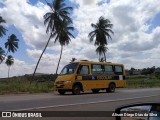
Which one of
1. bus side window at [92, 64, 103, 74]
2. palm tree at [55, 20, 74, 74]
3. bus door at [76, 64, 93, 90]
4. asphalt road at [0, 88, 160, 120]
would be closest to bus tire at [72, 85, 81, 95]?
bus door at [76, 64, 93, 90]

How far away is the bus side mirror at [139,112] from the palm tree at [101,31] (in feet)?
206

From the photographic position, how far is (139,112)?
392 cm

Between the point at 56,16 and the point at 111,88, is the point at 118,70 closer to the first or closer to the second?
the point at 111,88

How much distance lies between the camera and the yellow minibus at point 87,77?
991 inches

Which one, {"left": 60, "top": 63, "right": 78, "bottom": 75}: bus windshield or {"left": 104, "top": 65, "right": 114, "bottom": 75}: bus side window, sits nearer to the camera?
{"left": 60, "top": 63, "right": 78, "bottom": 75}: bus windshield

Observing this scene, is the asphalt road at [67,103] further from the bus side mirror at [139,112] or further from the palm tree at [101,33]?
the palm tree at [101,33]

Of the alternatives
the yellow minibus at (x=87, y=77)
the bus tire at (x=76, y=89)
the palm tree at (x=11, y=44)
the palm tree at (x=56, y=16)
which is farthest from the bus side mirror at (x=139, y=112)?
the palm tree at (x=11, y=44)

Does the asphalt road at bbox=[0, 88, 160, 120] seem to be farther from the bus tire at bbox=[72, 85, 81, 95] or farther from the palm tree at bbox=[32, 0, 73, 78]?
the palm tree at bbox=[32, 0, 73, 78]

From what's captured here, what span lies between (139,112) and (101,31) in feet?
208

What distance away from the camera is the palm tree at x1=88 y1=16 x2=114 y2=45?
67.0m

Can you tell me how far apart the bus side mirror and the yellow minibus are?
2081 cm

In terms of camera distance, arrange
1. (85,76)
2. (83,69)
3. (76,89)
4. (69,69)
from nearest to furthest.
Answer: (76,89)
(69,69)
(83,69)
(85,76)

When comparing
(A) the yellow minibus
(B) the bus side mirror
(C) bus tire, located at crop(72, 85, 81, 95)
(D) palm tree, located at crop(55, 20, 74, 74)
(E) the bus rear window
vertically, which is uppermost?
(D) palm tree, located at crop(55, 20, 74, 74)

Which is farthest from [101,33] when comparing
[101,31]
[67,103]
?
[67,103]
